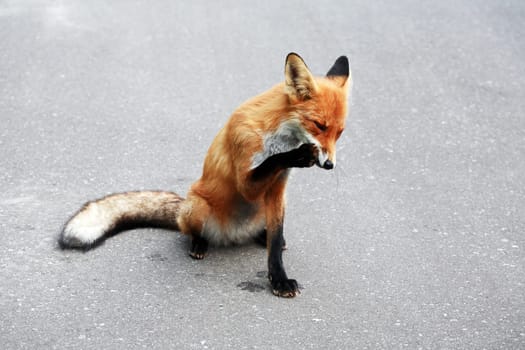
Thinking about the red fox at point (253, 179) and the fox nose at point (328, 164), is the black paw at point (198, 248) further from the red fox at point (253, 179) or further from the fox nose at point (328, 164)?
the fox nose at point (328, 164)

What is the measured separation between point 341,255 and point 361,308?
637 millimetres

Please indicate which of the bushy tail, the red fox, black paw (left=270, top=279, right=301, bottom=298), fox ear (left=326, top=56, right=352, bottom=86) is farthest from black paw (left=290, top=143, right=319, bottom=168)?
the bushy tail

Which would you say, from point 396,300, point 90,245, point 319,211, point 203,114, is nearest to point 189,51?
point 203,114

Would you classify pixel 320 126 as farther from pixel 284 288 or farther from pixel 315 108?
pixel 284 288

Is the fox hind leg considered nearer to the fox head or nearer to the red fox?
the red fox

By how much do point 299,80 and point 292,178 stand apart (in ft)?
6.55

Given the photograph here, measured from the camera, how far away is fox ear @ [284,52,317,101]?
4.13m

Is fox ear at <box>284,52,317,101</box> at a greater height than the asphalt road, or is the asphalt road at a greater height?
fox ear at <box>284,52,317,101</box>

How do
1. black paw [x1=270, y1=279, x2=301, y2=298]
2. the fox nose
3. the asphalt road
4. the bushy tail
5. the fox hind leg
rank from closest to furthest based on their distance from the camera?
the fox nose, the asphalt road, black paw [x1=270, y1=279, x2=301, y2=298], the bushy tail, the fox hind leg

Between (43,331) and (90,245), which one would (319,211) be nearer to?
(90,245)

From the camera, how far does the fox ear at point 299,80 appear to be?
413cm

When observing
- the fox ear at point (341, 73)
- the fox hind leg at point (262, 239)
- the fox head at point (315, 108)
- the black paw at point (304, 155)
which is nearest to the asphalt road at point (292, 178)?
the fox hind leg at point (262, 239)

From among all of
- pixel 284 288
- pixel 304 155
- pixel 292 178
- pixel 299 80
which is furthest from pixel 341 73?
pixel 292 178

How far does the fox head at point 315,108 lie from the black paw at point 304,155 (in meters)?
0.03
